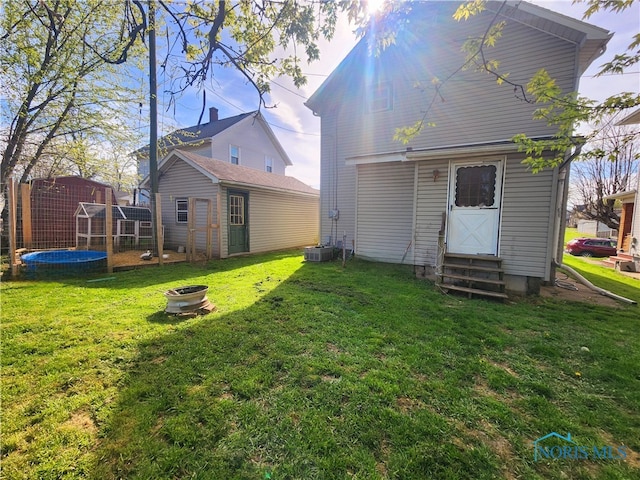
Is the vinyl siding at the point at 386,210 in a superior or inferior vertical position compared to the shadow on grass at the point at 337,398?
superior

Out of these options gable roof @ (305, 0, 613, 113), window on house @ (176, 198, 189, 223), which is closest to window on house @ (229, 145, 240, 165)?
window on house @ (176, 198, 189, 223)

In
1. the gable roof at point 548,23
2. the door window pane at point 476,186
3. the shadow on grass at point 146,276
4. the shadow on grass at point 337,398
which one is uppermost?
the gable roof at point 548,23

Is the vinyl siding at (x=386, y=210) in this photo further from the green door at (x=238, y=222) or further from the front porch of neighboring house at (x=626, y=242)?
the front porch of neighboring house at (x=626, y=242)

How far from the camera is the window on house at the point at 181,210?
10133mm

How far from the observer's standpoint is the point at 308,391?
7.70 ft

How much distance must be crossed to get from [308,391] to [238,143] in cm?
1678

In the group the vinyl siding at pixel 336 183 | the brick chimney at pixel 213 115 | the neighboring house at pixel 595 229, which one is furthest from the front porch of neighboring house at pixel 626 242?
the brick chimney at pixel 213 115

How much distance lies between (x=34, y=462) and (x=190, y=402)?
2.90ft

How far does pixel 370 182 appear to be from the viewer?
8008 millimetres

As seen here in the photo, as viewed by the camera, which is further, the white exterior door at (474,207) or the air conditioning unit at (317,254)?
the air conditioning unit at (317,254)

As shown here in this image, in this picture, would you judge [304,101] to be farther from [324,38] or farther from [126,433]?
[126,433]

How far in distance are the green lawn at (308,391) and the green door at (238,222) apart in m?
5.61

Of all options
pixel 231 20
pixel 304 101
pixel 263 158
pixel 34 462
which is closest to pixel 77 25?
pixel 231 20

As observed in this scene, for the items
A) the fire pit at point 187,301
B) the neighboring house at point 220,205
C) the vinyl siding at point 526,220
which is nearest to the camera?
the fire pit at point 187,301
